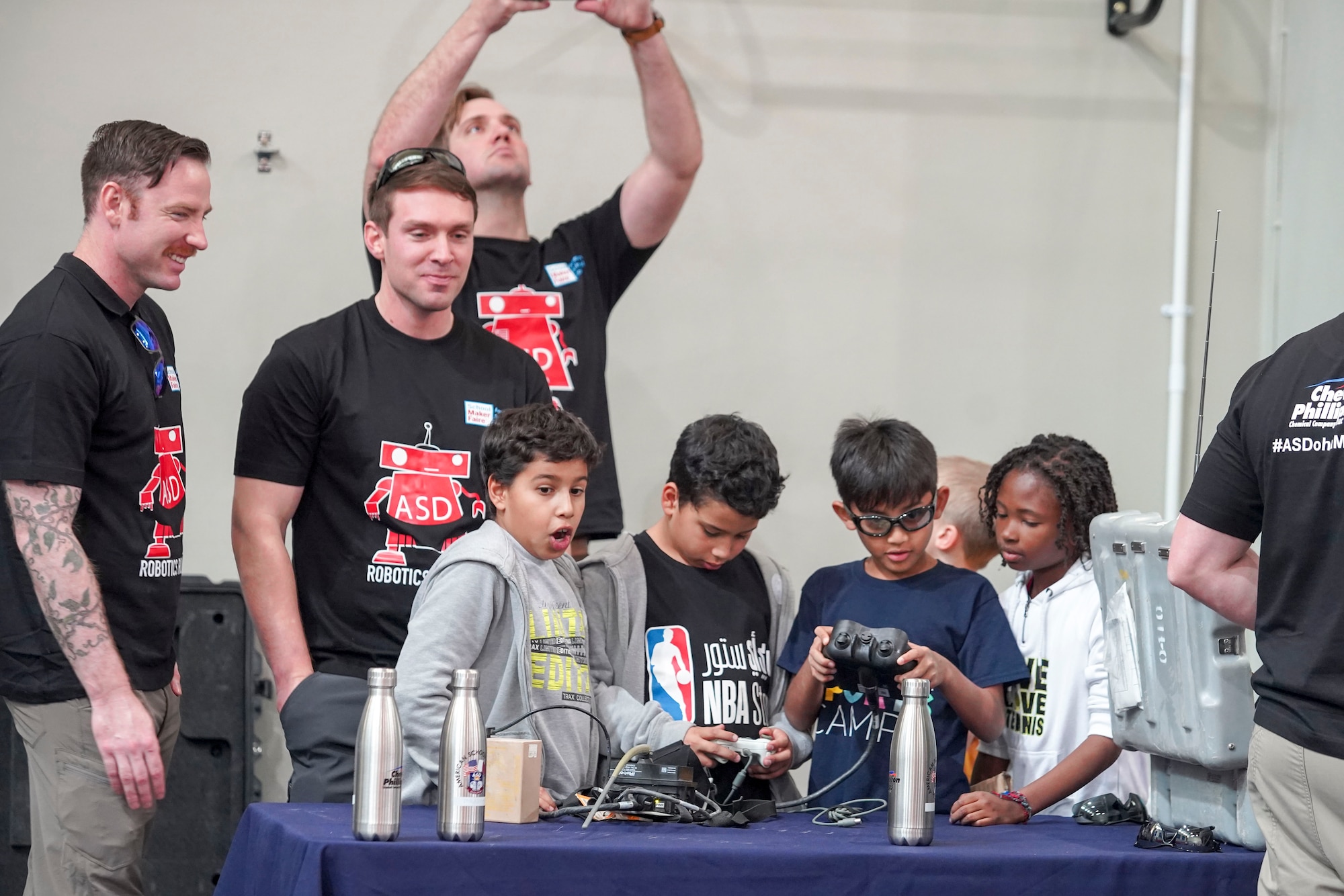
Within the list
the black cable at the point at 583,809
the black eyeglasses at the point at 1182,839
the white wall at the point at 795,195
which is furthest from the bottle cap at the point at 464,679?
the white wall at the point at 795,195

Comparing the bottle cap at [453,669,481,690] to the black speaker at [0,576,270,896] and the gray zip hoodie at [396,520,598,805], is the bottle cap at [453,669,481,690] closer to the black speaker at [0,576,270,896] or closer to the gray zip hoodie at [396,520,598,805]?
the gray zip hoodie at [396,520,598,805]

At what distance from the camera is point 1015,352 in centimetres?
412

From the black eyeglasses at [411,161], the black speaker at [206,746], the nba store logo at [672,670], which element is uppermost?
the black eyeglasses at [411,161]

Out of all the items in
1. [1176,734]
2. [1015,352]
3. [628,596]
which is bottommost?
[1176,734]

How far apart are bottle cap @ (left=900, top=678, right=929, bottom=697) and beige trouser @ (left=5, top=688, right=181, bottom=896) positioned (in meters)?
1.32

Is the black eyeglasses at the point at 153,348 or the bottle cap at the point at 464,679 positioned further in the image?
the black eyeglasses at the point at 153,348

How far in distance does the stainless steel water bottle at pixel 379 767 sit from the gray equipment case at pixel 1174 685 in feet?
3.76

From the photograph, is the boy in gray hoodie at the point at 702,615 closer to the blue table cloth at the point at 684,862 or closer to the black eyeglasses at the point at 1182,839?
the blue table cloth at the point at 684,862

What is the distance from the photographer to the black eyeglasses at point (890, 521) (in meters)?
2.39

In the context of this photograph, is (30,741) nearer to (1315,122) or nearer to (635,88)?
(635,88)

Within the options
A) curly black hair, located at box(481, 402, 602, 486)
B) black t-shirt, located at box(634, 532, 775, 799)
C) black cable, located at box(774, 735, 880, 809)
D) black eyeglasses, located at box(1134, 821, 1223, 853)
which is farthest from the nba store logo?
black eyeglasses, located at box(1134, 821, 1223, 853)

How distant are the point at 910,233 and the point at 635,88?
37.7 inches

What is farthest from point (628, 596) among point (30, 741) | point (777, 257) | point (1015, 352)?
→ point (1015, 352)

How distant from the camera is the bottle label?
1.75 m
